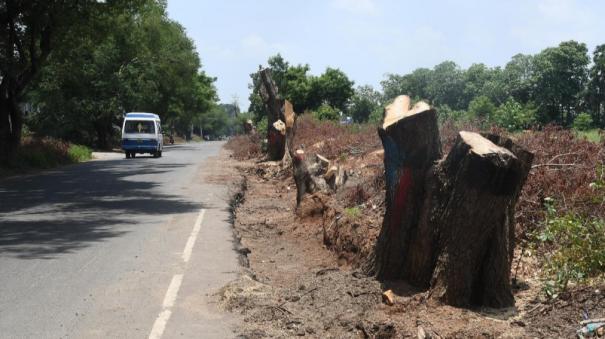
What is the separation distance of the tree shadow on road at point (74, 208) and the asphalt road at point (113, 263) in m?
0.02

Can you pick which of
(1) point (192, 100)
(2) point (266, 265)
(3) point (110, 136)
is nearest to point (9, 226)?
(2) point (266, 265)

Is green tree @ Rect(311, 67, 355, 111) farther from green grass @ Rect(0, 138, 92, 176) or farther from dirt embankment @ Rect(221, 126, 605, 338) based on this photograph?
dirt embankment @ Rect(221, 126, 605, 338)

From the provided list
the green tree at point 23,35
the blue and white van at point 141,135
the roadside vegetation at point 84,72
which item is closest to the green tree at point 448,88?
the roadside vegetation at point 84,72

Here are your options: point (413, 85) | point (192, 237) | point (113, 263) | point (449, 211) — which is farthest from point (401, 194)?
point (413, 85)

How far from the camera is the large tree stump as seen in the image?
221 inches

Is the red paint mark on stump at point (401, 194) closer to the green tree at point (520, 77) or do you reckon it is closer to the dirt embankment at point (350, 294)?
the dirt embankment at point (350, 294)

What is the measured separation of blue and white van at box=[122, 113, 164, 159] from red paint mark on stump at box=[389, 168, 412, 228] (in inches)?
1223

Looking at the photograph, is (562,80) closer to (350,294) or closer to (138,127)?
(138,127)

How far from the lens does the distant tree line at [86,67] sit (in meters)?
23.0

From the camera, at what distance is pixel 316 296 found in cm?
670

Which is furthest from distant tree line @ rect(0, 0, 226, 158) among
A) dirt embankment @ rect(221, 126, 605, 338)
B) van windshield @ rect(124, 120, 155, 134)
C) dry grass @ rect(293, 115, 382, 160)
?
dirt embankment @ rect(221, 126, 605, 338)

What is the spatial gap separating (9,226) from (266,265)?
5.23 meters

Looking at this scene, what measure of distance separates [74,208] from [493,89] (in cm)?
4700

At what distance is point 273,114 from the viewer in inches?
1092
